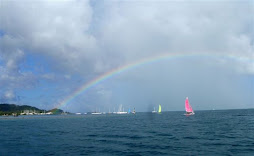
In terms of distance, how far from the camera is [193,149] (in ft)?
122

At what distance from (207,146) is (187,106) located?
441 ft

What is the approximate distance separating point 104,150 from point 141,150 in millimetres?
6007

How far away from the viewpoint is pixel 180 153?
34.7 metres

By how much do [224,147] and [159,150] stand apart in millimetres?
10879

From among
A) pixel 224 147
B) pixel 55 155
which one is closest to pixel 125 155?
pixel 55 155

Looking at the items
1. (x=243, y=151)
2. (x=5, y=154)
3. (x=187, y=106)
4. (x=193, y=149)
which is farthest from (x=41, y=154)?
(x=187, y=106)

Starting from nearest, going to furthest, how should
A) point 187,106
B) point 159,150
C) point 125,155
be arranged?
1. point 125,155
2. point 159,150
3. point 187,106

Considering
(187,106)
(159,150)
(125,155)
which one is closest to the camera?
(125,155)

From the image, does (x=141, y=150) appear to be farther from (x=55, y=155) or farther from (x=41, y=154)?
(x=41, y=154)

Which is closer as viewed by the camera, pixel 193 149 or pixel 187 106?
pixel 193 149

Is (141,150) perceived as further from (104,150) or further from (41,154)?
(41,154)

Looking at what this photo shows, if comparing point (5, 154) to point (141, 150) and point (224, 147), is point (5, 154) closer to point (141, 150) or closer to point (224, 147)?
point (141, 150)

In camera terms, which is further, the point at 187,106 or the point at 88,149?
the point at 187,106

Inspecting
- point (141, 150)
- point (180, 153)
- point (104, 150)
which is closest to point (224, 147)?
point (180, 153)
